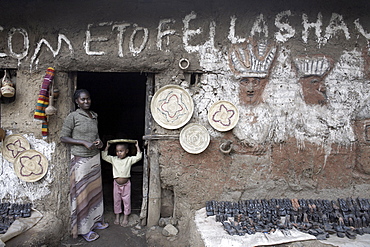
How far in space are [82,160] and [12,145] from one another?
91 cm

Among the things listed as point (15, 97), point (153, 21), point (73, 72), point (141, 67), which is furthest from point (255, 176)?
point (15, 97)

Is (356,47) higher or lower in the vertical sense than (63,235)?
higher

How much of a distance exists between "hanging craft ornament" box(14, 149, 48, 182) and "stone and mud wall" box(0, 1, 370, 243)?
0.08m

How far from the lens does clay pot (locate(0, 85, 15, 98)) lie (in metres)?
3.30

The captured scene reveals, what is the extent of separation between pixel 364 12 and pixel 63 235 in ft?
16.2

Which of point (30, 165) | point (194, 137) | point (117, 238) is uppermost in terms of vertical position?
point (194, 137)

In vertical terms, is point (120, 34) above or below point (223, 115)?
above

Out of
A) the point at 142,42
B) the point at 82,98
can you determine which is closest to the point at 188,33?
the point at 142,42

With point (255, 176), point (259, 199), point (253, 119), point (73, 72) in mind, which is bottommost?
point (259, 199)

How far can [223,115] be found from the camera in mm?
3549

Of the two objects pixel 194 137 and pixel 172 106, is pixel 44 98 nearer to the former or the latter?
pixel 172 106

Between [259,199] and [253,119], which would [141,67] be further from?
[259,199]

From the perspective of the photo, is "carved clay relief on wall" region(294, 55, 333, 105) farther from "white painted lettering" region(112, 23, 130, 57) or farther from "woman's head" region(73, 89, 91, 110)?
"woman's head" region(73, 89, 91, 110)

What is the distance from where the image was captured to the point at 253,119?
3.60 meters
